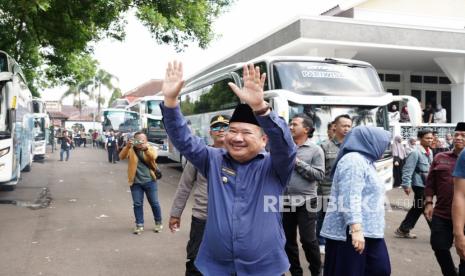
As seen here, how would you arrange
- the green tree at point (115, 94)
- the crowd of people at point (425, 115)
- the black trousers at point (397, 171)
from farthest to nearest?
1. the green tree at point (115, 94)
2. the crowd of people at point (425, 115)
3. the black trousers at point (397, 171)

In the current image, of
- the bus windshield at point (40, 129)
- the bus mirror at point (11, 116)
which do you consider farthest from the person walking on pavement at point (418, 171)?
the bus windshield at point (40, 129)

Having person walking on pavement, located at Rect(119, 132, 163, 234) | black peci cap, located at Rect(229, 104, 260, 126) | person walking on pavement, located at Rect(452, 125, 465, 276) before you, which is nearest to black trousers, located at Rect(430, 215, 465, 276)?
person walking on pavement, located at Rect(452, 125, 465, 276)

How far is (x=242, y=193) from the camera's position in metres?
2.75

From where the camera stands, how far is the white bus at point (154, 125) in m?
22.3

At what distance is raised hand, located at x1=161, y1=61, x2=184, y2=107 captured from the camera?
8.79 feet

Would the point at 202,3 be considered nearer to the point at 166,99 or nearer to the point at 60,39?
the point at 60,39

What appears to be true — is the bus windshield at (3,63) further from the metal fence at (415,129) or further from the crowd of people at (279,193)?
the metal fence at (415,129)

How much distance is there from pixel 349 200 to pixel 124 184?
1192cm

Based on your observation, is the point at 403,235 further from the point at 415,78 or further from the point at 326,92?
the point at 415,78

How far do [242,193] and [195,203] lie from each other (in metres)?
1.83

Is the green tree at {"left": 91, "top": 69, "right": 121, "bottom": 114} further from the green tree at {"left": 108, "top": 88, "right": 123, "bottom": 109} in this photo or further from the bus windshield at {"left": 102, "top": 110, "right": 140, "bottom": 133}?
the bus windshield at {"left": 102, "top": 110, "right": 140, "bottom": 133}

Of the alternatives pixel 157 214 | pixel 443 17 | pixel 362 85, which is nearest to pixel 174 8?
pixel 362 85

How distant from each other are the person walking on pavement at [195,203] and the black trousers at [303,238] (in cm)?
115

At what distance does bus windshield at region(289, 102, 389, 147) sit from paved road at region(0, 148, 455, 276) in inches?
76.7
